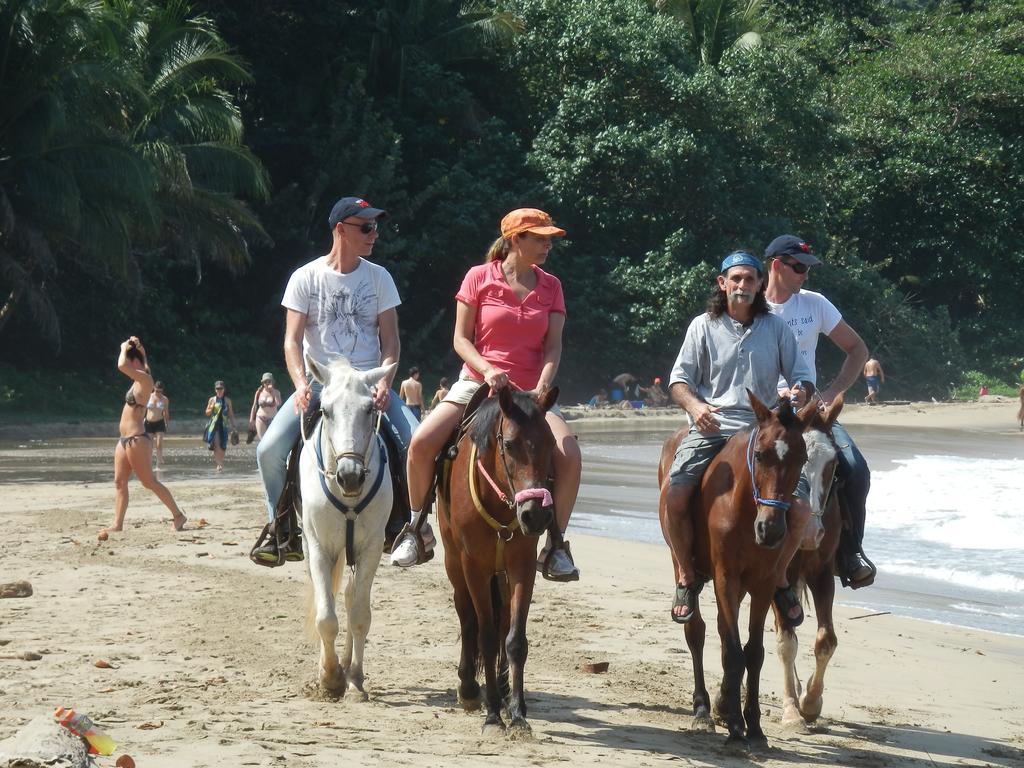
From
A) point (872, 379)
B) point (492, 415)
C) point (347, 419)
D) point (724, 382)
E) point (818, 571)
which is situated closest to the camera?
point (492, 415)

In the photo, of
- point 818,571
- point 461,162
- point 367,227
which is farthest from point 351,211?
point 461,162

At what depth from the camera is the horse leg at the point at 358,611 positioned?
7312 mm

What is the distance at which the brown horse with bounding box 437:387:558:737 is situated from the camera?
6289mm

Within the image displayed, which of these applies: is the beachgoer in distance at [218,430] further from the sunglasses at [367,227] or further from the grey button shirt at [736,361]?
the grey button shirt at [736,361]

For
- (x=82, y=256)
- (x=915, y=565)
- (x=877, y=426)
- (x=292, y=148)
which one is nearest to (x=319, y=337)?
(x=915, y=565)

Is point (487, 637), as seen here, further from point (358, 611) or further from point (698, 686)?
point (698, 686)

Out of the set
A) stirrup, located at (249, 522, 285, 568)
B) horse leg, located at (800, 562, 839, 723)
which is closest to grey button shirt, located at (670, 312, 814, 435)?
horse leg, located at (800, 562, 839, 723)

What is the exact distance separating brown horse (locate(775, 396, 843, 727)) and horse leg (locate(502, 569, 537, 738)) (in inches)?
62.2

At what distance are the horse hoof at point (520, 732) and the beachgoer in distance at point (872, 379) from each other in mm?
38372

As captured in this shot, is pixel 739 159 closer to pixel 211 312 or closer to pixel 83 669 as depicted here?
pixel 211 312

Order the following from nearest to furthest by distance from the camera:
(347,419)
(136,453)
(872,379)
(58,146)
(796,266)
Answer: (347,419) → (796,266) → (136,453) → (58,146) → (872,379)

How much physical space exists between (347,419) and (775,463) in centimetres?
229

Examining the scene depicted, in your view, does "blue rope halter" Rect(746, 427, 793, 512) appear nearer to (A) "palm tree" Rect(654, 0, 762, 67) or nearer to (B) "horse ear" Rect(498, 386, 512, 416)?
(B) "horse ear" Rect(498, 386, 512, 416)

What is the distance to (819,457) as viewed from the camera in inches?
277
